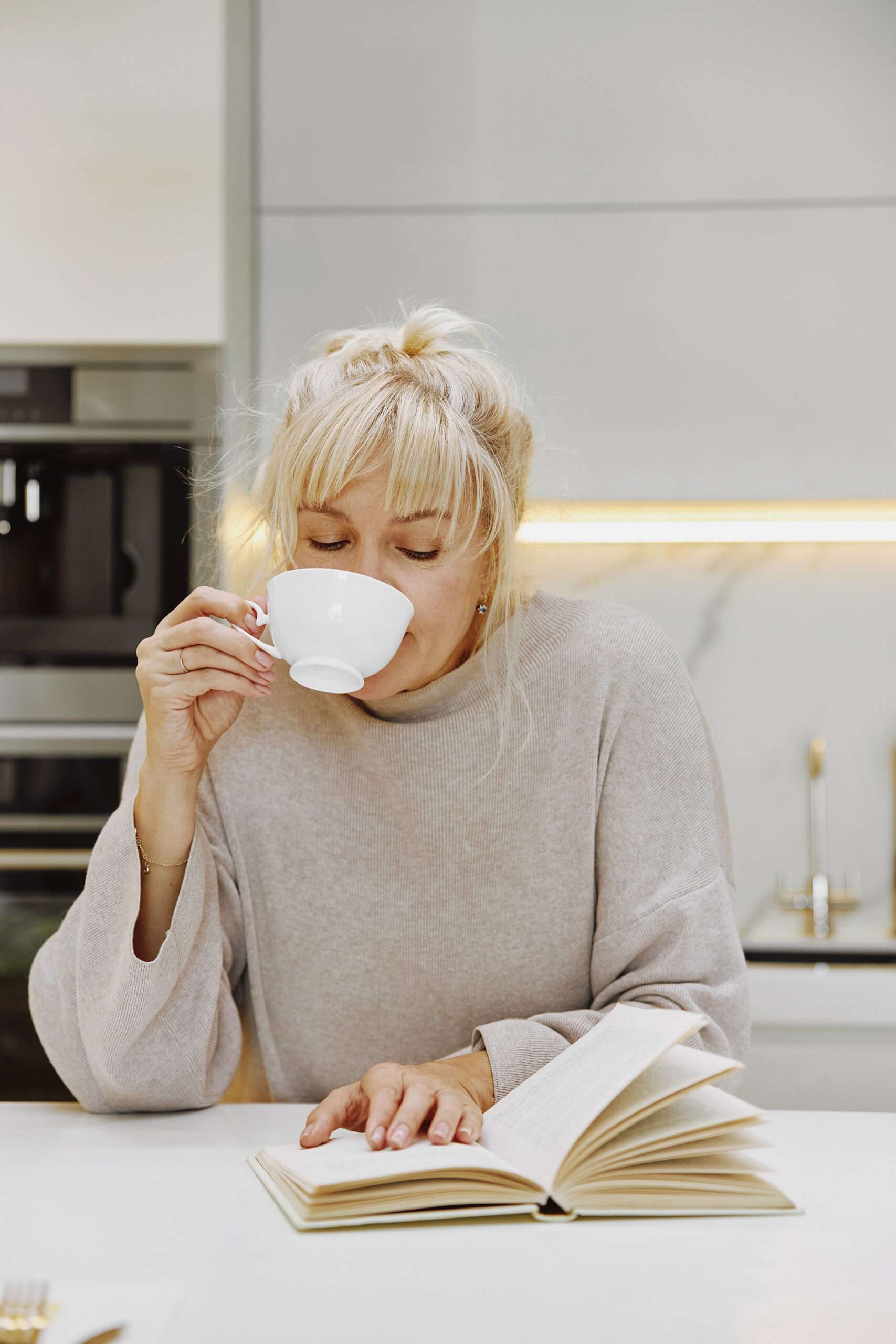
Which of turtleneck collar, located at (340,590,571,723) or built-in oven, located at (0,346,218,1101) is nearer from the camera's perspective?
turtleneck collar, located at (340,590,571,723)

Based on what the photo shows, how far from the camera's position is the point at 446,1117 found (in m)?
0.78

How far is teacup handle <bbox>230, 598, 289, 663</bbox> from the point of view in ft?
3.04

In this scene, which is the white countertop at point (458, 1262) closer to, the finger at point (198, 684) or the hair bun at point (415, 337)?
the finger at point (198, 684)

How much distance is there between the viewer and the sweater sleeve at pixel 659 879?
40.2 inches

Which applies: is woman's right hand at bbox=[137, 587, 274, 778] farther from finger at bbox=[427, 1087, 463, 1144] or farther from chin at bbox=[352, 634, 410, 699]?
finger at bbox=[427, 1087, 463, 1144]

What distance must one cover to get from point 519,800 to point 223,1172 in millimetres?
464

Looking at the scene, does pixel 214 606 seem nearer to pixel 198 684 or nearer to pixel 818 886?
pixel 198 684

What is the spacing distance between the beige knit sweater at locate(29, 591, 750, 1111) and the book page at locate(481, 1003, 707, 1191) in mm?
198

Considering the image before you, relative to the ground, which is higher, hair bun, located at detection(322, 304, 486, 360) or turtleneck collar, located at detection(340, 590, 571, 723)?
hair bun, located at detection(322, 304, 486, 360)

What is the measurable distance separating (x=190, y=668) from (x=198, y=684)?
0.02 m

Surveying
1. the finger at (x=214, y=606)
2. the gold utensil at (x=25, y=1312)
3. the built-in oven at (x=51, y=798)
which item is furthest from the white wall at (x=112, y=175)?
the gold utensil at (x=25, y=1312)

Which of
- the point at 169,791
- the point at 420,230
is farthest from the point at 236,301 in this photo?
the point at 169,791

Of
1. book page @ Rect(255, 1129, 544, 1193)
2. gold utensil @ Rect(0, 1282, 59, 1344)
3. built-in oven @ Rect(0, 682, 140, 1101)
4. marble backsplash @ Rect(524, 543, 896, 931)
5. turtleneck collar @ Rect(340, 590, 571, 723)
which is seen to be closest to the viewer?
gold utensil @ Rect(0, 1282, 59, 1344)

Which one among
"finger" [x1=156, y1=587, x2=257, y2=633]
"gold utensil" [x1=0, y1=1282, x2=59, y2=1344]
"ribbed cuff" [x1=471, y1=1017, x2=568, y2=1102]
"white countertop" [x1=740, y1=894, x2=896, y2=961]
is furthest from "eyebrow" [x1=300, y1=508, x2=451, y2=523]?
"white countertop" [x1=740, y1=894, x2=896, y2=961]
